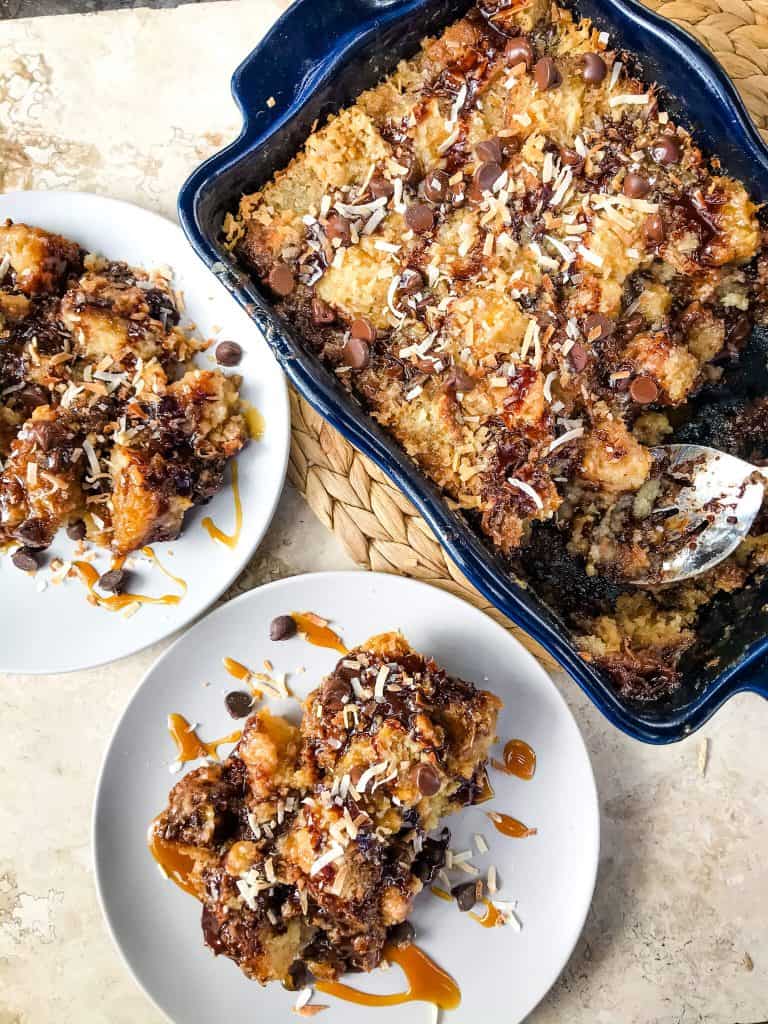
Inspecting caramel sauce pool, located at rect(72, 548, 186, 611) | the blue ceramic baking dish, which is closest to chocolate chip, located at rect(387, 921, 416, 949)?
the blue ceramic baking dish

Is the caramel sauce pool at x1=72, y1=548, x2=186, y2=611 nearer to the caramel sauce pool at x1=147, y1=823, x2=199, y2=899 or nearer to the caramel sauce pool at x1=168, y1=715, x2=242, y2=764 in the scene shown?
the caramel sauce pool at x1=168, y1=715, x2=242, y2=764

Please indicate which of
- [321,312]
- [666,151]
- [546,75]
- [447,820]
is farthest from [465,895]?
[546,75]

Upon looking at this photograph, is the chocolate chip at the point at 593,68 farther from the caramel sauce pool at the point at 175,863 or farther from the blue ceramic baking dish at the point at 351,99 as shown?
the caramel sauce pool at the point at 175,863

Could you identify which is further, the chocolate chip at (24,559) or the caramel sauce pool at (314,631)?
the caramel sauce pool at (314,631)

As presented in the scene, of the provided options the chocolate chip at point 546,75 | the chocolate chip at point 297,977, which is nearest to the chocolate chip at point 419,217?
the chocolate chip at point 546,75

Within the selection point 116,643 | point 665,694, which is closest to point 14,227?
point 116,643

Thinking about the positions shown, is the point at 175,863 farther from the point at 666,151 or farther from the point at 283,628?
the point at 666,151
